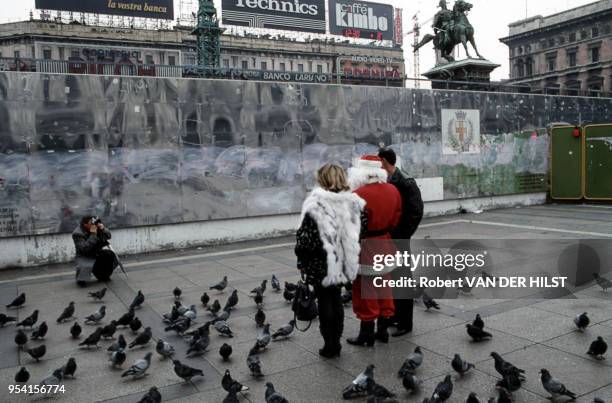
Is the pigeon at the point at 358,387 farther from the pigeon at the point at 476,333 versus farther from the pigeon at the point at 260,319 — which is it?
the pigeon at the point at 260,319

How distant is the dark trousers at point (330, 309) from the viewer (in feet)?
15.8

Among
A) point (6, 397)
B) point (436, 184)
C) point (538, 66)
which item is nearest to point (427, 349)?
point (6, 397)

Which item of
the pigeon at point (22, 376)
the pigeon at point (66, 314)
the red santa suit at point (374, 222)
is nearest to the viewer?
the pigeon at point (22, 376)

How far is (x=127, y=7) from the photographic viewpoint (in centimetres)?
3152

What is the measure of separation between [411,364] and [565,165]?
16150mm

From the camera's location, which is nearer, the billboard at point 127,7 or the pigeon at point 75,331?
the pigeon at point 75,331

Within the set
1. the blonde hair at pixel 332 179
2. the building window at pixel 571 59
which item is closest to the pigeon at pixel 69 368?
the blonde hair at pixel 332 179

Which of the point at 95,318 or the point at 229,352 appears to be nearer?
the point at 229,352

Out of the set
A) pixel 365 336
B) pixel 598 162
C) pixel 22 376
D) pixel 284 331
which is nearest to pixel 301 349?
pixel 284 331

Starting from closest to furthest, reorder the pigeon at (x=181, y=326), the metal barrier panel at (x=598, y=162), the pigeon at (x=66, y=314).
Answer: the pigeon at (x=181, y=326), the pigeon at (x=66, y=314), the metal barrier panel at (x=598, y=162)

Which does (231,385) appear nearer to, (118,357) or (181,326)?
(118,357)

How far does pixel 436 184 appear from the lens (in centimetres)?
1594

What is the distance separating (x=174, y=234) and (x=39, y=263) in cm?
288

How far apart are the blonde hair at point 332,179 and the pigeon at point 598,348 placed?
2674 mm
